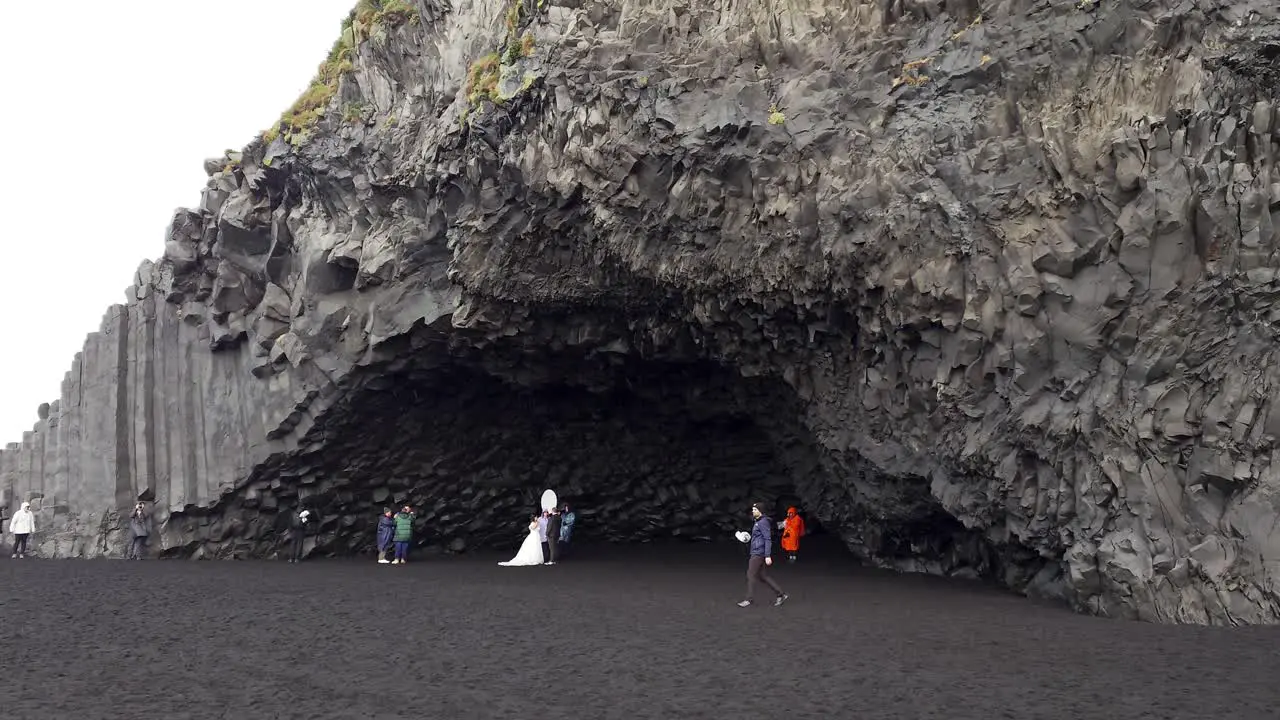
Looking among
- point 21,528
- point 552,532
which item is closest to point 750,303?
point 552,532

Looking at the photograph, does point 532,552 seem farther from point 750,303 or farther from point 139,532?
point 139,532

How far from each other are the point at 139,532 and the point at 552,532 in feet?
35.9

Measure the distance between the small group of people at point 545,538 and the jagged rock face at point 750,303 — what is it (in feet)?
7.66

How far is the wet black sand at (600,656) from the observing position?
851 centimetres

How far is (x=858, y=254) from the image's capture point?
17609 millimetres

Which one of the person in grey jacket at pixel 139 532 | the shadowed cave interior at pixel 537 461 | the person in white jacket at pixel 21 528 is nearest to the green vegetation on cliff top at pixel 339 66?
the shadowed cave interior at pixel 537 461

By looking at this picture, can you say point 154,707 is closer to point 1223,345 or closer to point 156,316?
point 1223,345

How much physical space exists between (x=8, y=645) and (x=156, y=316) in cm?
1920

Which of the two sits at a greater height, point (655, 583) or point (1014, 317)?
point (1014, 317)

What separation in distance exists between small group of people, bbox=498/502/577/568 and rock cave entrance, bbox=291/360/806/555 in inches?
87.5

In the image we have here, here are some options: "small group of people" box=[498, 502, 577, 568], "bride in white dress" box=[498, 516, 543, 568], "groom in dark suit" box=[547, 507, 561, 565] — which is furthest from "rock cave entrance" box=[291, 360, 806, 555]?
"bride in white dress" box=[498, 516, 543, 568]

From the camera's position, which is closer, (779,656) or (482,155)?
(779,656)

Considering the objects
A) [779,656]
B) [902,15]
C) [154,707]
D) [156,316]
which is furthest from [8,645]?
[156,316]

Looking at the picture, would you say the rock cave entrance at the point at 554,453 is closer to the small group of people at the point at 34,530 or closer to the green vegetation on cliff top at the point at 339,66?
the small group of people at the point at 34,530
